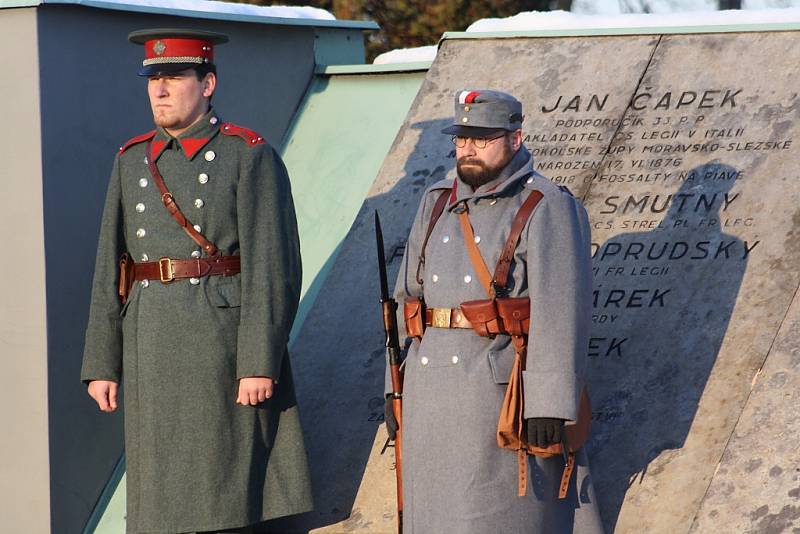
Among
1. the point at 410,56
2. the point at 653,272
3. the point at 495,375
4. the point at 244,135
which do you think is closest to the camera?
the point at 495,375

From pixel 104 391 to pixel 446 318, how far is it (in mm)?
1552

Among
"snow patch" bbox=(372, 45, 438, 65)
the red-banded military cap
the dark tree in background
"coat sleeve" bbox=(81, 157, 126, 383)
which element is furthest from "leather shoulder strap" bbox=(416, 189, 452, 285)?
the dark tree in background

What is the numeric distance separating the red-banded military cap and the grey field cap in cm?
119

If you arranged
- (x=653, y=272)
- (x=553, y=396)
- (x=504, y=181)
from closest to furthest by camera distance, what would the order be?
(x=553, y=396) → (x=504, y=181) → (x=653, y=272)

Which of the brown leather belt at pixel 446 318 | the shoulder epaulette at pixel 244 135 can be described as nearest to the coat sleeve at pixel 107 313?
the shoulder epaulette at pixel 244 135

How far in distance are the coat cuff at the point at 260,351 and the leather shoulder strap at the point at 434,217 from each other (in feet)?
2.04

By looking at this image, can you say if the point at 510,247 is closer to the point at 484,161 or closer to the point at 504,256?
the point at 504,256

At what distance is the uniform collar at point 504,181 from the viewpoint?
5.66 meters

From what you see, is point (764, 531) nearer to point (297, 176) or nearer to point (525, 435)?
point (525, 435)

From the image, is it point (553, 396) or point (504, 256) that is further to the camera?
point (504, 256)

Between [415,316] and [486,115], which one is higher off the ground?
[486,115]

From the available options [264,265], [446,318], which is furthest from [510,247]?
[264,265]

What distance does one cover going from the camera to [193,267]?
247 inches

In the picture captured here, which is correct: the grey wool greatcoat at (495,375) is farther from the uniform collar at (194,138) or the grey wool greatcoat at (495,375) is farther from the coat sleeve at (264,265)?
the uniform collar at (194,138)
